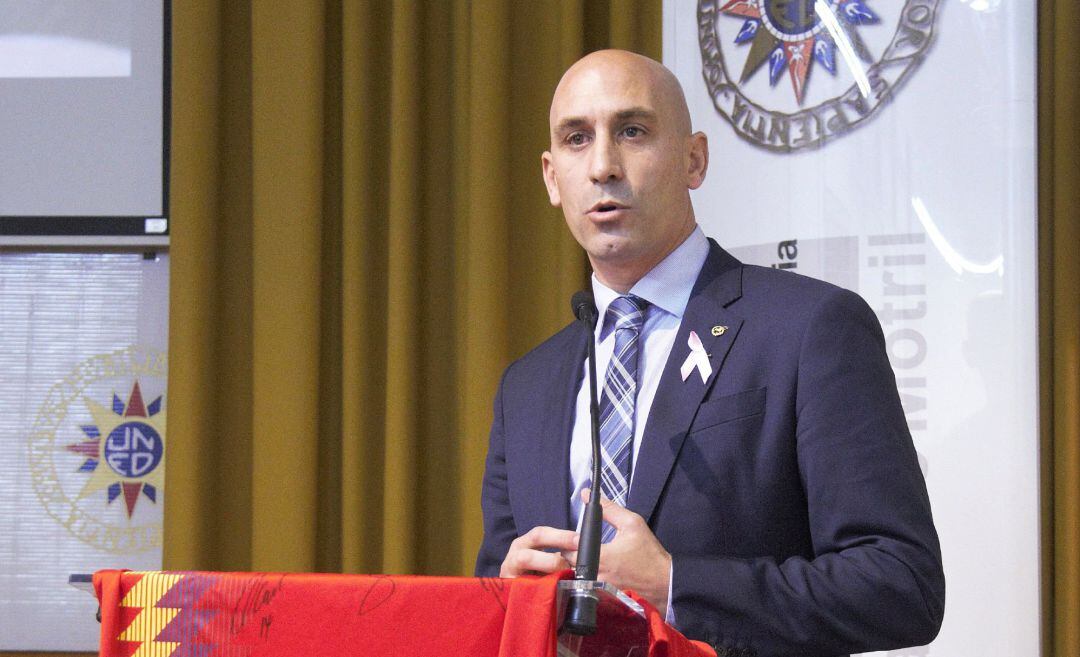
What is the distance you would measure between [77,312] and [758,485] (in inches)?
99.9

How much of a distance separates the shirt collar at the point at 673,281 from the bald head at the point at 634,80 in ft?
0.57

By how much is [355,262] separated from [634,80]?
156cm

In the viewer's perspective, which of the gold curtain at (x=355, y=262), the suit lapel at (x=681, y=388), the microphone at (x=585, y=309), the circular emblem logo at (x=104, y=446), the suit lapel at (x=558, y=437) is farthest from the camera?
the circular emblem logo at (x=104, y=446)

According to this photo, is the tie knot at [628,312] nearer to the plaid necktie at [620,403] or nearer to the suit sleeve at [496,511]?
the plaid necktie at [620,403]

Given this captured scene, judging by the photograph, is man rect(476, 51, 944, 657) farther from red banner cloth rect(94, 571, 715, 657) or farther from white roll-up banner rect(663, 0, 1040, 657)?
white roll-up banner rect(663, 0, 1040, 657)

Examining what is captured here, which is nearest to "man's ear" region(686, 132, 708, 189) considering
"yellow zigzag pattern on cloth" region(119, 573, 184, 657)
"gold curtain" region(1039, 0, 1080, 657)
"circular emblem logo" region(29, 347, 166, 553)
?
"yellow zigzag pattern on cloth" region(119, 573, 184, 657)

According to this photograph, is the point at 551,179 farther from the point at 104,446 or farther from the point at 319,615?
the point at 104,446

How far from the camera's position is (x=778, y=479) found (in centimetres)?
137

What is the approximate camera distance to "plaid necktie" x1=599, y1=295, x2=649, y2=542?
1449 mm

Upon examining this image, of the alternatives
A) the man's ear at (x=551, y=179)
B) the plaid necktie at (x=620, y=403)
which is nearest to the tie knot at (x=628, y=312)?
the plaid necktie at (x=620, y=403)

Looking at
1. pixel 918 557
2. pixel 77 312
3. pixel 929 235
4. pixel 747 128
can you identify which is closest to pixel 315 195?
pixel 77 312

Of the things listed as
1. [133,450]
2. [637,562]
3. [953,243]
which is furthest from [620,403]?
[133,450]

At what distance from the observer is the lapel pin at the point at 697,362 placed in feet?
4.70

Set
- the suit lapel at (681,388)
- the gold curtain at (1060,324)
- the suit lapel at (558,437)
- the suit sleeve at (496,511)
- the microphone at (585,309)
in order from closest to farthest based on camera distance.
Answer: the microphone at (585,309) → the suit lapel at (681,388) → the suit lapel at (558,437) → the suit sleeve at (496,511) → the gold curtain at (1060,324)
